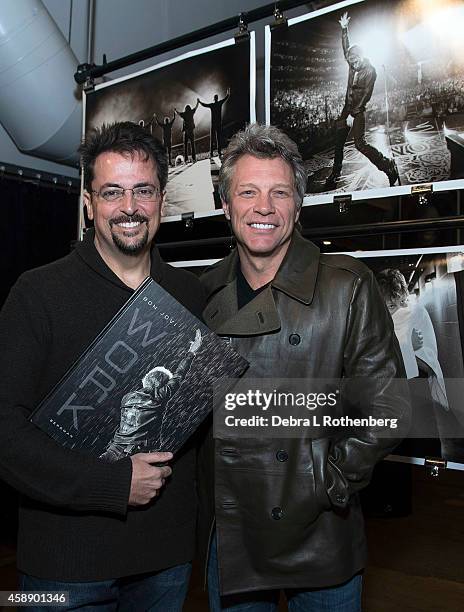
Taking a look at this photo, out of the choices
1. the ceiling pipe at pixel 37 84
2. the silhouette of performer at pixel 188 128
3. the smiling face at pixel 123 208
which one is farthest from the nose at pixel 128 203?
the ceiling pipe at pixel 37 84

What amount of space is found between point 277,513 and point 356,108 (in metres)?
1.50

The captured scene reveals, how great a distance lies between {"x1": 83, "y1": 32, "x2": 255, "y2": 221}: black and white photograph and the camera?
275cm

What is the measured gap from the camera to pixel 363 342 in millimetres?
1546

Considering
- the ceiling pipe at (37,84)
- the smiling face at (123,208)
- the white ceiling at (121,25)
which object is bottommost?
the smiling face at (123,208)

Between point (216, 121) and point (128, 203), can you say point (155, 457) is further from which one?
point (216, 121)

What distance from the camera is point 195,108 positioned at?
2922 mm

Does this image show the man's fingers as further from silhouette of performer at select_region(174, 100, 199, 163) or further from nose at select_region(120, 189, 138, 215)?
silhouette of performer at select_region(174, 100, 199, 163)

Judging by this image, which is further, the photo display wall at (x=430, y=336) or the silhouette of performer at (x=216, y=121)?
the silhouette of performer at (x=216, y=121)

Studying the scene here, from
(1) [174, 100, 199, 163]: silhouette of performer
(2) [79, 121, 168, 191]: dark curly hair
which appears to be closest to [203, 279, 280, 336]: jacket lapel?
(2) [79, 121, 168, 191]: dark curly hair

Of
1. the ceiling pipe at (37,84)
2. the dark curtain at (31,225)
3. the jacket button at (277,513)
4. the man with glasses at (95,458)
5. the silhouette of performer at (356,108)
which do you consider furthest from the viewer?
the dark curtain at (31,225)

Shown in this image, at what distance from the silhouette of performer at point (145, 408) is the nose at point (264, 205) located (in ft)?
1.17

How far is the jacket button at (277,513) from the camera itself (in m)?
1.53

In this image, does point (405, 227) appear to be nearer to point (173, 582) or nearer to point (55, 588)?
point (173, 582)

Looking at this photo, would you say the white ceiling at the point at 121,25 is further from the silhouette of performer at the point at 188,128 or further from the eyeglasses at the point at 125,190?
the eyeglasses at the point at 125,190
